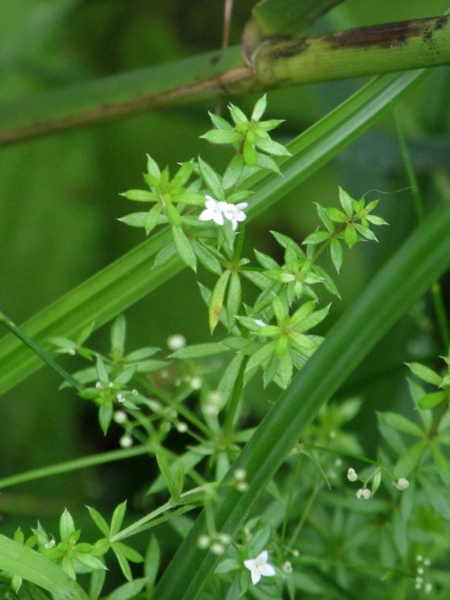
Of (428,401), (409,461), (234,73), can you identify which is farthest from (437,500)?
(234,73)

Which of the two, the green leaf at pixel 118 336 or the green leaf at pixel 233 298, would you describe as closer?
the green leaf at pixel 233 298

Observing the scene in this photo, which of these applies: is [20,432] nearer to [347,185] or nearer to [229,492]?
[347,185]

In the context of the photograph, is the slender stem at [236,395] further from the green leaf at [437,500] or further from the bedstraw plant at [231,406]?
the green leaf at [437,500]

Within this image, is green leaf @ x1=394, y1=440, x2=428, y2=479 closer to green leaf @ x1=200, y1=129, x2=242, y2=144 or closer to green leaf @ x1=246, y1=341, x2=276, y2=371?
green leaf @ x1=246, y1=341, x2=276, y2=371

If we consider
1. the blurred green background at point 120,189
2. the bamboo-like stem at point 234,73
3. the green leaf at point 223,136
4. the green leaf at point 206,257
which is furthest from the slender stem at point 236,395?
the blurred green background at point 120,189

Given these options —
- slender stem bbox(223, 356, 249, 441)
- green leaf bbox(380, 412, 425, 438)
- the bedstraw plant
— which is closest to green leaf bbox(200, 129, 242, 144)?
the bedstraw plant

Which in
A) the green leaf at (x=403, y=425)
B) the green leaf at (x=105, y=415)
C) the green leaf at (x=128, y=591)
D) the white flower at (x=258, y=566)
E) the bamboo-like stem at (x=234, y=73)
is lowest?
the white flower at (x=258, y=566)

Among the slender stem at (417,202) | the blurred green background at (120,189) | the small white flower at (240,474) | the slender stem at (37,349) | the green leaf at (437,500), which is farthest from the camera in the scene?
the blurred green background at (120,189)
